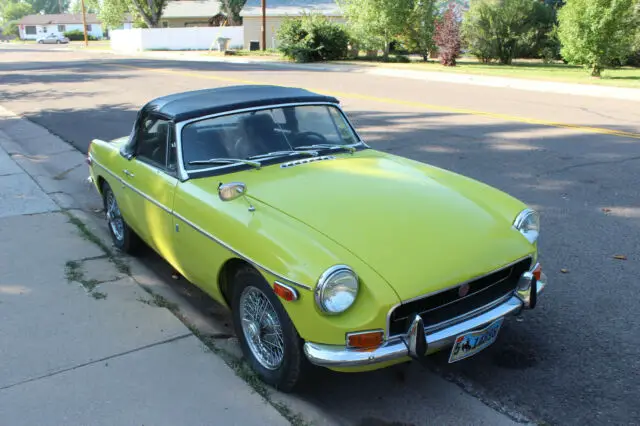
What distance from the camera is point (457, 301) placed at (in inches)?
122

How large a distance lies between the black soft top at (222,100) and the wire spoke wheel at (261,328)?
150cm

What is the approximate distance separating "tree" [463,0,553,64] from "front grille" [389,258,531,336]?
1103 inches

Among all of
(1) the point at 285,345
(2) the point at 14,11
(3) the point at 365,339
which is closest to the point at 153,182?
(1) the point at 285,345

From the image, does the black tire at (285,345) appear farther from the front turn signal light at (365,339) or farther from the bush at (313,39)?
the bush at (313,39)

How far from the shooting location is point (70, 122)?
40.3 ft

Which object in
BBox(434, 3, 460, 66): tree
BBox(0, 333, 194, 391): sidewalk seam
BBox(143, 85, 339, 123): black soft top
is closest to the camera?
BBox(0, 333, 194, 391): sidewalk seam

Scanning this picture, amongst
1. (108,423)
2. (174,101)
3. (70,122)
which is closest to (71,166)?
(70,122)

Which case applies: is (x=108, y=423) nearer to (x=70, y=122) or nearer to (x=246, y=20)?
(x=70, y=122)

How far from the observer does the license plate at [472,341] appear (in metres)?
3.02

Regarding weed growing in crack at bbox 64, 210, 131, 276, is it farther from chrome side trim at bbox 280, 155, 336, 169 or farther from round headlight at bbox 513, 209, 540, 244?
round headlight at bbox 513, 209, 540, 244

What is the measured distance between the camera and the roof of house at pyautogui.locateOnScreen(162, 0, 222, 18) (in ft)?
213

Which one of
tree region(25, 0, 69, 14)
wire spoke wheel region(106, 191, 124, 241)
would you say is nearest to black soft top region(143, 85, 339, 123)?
wire spoke wheel region(106, 191, 124, 241)

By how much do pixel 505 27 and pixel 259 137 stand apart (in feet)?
91.5

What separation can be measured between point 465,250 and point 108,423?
A: 2.09 meters
